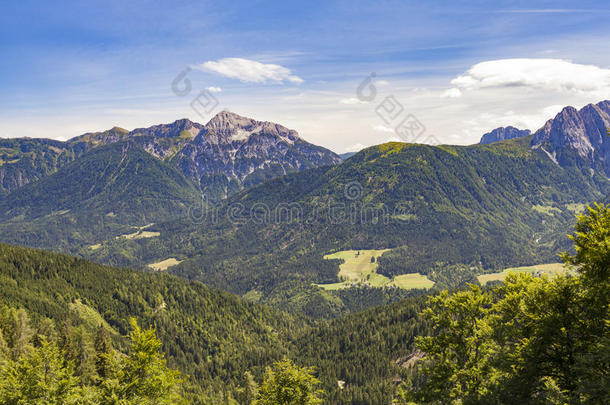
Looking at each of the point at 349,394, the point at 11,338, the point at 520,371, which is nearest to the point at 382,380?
the point at 349,394

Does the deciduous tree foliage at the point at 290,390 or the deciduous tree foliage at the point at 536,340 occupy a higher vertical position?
the deciduous tree foliage at the point at 536,340

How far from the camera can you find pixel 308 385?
41.9 m

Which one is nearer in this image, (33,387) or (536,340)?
(536,340)

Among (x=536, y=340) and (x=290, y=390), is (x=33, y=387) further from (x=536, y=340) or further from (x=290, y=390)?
(x=536, y=340)

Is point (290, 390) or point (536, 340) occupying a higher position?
point (536, 340)

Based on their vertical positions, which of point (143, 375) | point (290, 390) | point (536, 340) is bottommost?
point (290, 390)

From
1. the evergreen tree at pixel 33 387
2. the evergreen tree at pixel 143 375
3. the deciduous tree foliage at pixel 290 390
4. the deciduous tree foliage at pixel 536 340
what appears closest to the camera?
the deciduous tree foliage at pixel 536 340

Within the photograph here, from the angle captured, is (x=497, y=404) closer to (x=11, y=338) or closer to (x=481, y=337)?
(x=481, y=337)

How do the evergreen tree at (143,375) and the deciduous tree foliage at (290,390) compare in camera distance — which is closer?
the evergreen tree at (143,375)

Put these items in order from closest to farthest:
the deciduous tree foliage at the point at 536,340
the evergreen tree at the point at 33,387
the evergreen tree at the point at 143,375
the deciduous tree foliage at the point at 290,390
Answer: the deciduous tree foliage at the point at 536,340 < the evergreen tree at the point at 143,375 < the evergreen tree at the point at 33,387 < the deciduous tree foliage at the point at 290,390

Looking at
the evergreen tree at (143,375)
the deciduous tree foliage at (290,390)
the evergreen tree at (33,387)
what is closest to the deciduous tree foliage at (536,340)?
the deciduous tree foliage at (290,390)

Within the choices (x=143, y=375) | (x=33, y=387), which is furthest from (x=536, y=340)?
(x=33, y=387)

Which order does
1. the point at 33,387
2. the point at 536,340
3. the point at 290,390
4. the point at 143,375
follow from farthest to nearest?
the point at 33,387 < the point at 290,390 < the point at 143,375 < the point at 536,340

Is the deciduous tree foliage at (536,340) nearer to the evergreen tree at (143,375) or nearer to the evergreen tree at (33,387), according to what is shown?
the evergreen tree at (143,375)
